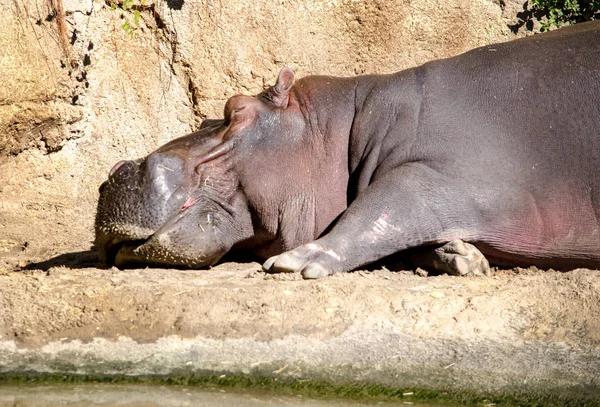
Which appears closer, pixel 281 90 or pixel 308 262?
pixel 308 262

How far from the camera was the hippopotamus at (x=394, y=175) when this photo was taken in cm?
496

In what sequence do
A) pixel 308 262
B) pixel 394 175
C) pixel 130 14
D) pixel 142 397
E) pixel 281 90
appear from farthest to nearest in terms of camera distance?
pixel 130 14 → pixel 281 90 → pixel 394 175 → pixel 308 262 → pixel 142 397

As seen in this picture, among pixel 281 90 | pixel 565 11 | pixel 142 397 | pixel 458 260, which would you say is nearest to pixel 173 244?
pixel 281 90

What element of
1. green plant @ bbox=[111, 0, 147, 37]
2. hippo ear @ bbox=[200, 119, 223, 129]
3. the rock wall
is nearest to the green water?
hippo ear @ bbox=[200, 119, 223, 129]

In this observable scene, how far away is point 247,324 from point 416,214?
50.2 inches

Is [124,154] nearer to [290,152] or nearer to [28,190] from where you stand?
[28,190]

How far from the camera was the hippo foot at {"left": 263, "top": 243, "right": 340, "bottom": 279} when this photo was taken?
4.73 meters

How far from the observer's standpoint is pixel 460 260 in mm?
4863

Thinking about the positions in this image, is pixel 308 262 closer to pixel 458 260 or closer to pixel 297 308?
pixel 297 308

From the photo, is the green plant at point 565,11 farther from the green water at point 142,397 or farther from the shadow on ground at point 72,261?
the green water at point 142,397

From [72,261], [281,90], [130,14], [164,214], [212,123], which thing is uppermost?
[130,14]

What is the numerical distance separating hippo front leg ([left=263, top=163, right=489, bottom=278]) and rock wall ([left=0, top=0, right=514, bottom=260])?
2232 millimetres

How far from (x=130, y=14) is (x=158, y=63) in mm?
401

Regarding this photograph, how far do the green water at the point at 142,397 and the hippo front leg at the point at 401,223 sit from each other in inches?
41.9
